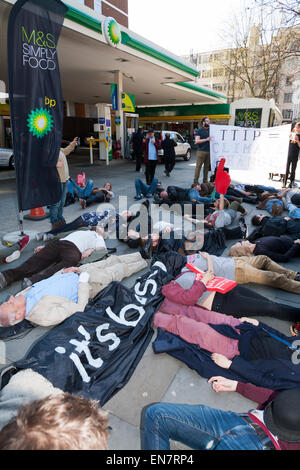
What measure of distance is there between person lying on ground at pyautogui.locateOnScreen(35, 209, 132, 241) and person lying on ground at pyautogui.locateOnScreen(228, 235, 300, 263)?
249cm

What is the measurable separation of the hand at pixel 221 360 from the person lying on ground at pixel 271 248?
2275 mm

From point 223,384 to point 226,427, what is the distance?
0.56 meters

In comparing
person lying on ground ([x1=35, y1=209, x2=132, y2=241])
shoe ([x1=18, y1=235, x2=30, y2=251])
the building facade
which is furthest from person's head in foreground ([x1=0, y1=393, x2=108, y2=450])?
the building facade

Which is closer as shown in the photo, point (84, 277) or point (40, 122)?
point (84, 277)

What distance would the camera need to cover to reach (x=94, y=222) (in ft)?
20.5

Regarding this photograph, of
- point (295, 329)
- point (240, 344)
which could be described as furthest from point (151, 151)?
point (240, 344)

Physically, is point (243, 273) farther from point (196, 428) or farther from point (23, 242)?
point (23, 242)

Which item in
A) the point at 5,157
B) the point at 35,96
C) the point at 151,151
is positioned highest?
the point at 35,96

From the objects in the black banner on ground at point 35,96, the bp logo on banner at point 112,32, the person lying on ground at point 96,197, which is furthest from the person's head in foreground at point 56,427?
the bp logo on banner at point 112,32

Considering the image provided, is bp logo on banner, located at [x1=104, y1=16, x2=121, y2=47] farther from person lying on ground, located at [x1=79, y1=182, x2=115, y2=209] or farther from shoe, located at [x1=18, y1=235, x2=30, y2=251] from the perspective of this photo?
shoe, located at [x1=18, y1=235, x2=30, y2=251]

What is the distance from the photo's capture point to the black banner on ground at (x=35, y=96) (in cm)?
461

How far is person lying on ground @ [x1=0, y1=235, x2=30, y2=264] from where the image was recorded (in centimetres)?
480
